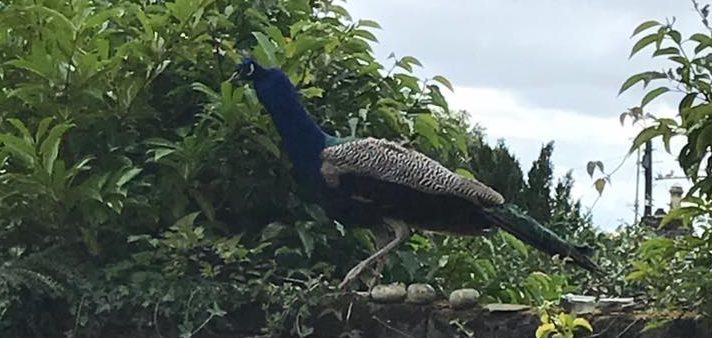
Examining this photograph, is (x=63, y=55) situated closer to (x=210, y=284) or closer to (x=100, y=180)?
(x=100, y=180)

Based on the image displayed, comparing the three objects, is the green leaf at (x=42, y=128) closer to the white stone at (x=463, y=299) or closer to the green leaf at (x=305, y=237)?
the green leaf at (x=305, y=237)

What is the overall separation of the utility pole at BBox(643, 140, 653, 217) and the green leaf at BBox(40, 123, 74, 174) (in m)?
1.95

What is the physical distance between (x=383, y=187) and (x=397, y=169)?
3.1 inches

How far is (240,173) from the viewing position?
5047mm

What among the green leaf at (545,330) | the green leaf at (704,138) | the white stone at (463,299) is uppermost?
the green leaf at (704,138)

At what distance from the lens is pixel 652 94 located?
3.84 meters

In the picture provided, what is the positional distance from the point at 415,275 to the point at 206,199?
2.71 ft

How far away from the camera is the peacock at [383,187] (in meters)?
4.45

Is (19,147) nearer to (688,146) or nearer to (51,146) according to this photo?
(51,146)

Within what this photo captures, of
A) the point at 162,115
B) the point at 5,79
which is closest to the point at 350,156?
the point at 162,115

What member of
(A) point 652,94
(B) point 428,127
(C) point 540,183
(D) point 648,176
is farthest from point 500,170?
(A) point 652,94

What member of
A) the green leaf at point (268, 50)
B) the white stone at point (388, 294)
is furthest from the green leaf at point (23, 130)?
the white stone at point (388, 294)

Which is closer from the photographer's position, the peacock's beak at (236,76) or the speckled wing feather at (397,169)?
the speckled wing feather at (397,169)

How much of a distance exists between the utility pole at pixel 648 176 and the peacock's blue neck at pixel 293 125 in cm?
A: 110
